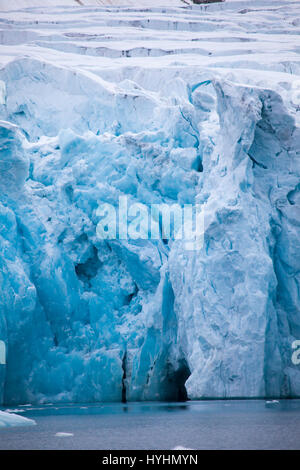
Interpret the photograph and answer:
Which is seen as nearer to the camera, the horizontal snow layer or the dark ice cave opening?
the horizontal snow layer

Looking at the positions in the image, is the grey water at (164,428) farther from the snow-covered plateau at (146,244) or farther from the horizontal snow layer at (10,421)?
the snow-covered plateau at (146,244)

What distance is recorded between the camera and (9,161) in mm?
12781

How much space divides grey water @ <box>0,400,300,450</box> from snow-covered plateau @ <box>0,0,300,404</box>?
3.71ft

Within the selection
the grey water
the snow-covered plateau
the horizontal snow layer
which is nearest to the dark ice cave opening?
the snow-covered plateau

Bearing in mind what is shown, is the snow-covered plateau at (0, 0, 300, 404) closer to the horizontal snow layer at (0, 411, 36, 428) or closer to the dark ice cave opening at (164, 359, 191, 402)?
the dark ice cave opening at (164, 359, 191, 402)

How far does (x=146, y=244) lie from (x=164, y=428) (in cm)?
579

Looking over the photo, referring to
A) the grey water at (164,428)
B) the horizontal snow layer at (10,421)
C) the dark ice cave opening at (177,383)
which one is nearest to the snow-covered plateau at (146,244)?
the dark ice cave opening at (177,383)

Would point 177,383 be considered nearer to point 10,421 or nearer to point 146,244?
point 146,244

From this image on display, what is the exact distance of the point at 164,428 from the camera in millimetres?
7996

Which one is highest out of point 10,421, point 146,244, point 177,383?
point 146,244

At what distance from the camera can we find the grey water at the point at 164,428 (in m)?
6.76

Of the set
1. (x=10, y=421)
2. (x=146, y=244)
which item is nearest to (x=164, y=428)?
(x=10, y=421)

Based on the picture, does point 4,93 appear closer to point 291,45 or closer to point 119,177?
point 119,177

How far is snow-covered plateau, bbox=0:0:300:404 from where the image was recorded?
11.8 m
